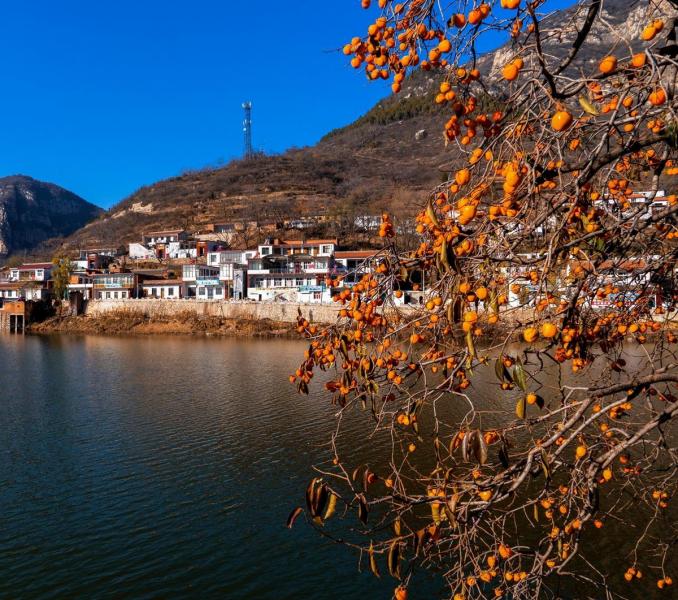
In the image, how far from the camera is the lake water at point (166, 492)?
877 centimetres

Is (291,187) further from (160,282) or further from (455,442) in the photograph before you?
(455,442)

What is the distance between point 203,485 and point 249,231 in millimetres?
76661

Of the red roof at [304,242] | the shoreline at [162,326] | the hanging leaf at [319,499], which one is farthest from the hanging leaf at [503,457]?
the red roof at [304,242]

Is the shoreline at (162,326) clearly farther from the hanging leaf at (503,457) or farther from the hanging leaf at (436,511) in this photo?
the hanging leaf at (503,457)

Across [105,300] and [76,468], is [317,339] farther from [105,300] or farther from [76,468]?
[105,300]

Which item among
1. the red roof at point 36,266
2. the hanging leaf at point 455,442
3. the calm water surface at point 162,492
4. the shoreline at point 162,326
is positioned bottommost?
the calm water surface at point 162,492

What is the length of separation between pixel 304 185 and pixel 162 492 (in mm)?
107040

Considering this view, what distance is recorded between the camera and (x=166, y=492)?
39.6 feet

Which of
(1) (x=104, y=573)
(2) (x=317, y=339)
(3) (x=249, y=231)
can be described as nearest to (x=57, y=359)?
(1) (x=104, y=573)

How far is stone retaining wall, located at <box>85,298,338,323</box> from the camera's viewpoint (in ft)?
171

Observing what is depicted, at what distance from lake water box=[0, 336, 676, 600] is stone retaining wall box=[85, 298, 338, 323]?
27.1 m

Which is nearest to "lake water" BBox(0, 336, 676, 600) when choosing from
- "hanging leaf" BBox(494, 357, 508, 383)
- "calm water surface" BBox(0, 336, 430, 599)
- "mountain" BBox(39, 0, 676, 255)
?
"calm water surface" BBox(0, 336, 430, 599)

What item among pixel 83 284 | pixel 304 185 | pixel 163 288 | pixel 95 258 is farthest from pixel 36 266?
pixel 304 185

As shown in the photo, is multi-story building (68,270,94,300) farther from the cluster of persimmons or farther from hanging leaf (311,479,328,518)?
hanging leaf (311,479,328,518)
